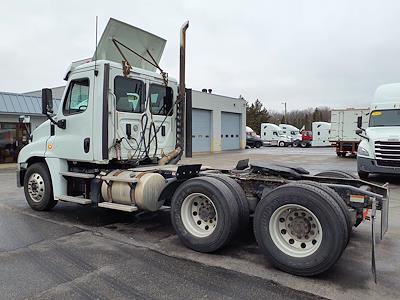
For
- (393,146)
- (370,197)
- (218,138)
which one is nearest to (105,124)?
(370,197)

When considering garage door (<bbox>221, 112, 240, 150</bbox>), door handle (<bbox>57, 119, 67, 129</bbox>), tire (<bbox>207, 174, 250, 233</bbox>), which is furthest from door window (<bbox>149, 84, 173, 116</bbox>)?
garage door (<bbox>221, 112, 240, 150</bbox>)

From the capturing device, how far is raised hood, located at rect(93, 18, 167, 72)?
6727 mm

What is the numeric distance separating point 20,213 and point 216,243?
474 centimetres

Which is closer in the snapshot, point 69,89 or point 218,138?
point 69,89

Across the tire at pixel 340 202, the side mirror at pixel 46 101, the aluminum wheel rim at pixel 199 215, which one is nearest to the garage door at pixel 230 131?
the side mirror at pixel 46 101

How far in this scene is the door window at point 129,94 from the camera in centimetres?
655

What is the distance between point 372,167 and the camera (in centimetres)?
1130

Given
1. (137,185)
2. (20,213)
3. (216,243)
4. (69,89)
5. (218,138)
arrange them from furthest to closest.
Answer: (218,138) → (20,213) → (69,89) → (137,185) → (216,243)

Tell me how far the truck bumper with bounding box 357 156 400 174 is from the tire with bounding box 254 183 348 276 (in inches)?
315

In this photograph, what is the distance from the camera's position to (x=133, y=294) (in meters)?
3.68

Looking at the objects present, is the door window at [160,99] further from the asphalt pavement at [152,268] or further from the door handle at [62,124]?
the asphalt pavement at [152,268]

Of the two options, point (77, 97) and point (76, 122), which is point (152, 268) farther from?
point (77, 97)

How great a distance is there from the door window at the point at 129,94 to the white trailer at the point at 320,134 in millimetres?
36410

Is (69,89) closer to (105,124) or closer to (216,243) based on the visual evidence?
(105,124)
